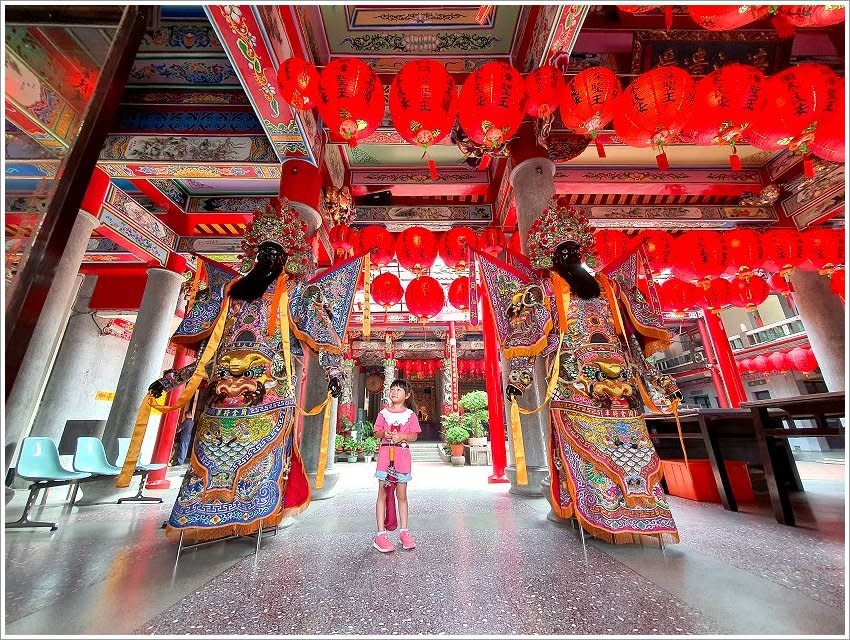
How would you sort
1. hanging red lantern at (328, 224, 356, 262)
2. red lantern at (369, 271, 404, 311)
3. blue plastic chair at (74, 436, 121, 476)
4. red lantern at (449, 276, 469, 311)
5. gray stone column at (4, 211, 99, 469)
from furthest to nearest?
red lantern at (449, 276, 469, 311)
red lantern at (369, 271, 404, 311)
hanging red lantern at (328, 224, 356, 262)
blue plastic chair at (74, 436, 121, 476)
gray stone column at (4, 211, 99, 469)

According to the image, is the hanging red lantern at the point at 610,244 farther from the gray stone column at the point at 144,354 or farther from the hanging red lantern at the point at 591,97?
the gray stone column at the point at 144,354

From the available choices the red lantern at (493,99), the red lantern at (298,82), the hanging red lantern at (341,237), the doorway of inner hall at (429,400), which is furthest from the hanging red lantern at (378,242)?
the doorway of inner hall at (429,400)

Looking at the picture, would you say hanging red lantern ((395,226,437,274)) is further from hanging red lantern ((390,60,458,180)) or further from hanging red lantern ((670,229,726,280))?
hanging red lantern ((670,229,726,280))

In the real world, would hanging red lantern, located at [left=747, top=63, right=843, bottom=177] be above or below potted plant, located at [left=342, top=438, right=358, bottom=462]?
above

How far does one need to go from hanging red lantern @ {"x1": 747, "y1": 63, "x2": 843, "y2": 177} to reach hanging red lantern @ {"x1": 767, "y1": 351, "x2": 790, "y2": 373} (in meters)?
13.7

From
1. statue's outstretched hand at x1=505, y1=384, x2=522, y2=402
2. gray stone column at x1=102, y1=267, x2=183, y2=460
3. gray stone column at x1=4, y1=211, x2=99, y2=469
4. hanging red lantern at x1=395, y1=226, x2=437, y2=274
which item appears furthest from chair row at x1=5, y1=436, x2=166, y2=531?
hanging red lantern at x1=395, y1=226, x2=437, y2=274

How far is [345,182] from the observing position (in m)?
6.36

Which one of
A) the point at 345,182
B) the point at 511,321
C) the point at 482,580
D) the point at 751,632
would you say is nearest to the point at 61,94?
the point at 511,321

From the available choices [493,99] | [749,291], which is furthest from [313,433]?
[749,291]

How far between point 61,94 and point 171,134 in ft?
12.9

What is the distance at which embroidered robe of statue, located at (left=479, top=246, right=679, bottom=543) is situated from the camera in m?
2.36

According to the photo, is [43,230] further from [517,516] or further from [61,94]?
[517,516]

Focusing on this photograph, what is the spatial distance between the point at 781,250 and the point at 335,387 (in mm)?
7344

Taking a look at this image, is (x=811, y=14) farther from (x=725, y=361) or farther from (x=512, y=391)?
(x=725, y=361)
